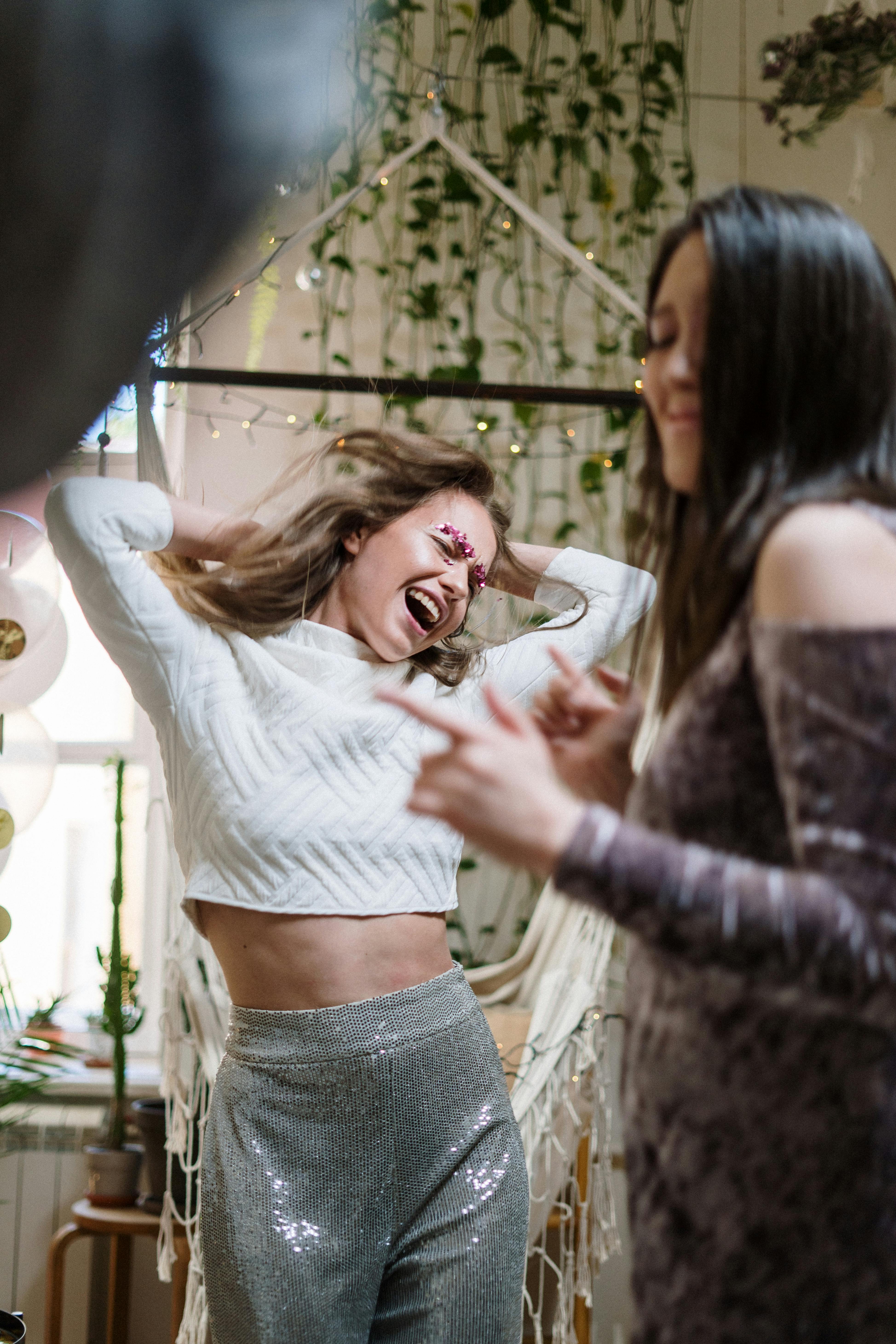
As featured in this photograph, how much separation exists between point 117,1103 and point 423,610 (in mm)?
1222

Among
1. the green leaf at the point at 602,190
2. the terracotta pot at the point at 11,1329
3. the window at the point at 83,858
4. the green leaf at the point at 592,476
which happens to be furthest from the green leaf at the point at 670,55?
the terracotta pot at the point at 11,1329

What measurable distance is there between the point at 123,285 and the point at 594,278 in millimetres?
1562

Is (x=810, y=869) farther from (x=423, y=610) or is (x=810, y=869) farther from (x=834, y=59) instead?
(x=834, y=59)

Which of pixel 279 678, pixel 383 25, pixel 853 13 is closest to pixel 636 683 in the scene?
pixel 279 678

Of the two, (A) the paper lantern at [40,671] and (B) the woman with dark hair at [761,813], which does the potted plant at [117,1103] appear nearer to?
(A) the paper lantern at [40,671]

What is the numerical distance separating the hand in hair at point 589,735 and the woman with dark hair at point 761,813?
0.29ft

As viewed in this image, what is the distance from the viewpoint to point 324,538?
127 centimetres

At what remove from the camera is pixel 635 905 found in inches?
18.5

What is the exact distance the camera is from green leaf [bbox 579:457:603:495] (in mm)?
2500

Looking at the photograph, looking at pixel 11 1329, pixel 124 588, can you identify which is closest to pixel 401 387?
pixel 124 588

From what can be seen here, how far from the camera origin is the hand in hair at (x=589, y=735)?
0.69 meters

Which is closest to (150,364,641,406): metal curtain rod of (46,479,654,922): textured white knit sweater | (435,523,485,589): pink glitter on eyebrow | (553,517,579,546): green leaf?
(435,523,485,589): pink glitter on eyebrow

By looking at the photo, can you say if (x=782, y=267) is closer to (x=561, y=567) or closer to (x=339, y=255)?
(x=561, y=567)

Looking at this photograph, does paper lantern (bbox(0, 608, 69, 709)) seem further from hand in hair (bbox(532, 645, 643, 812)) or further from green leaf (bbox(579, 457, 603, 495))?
hand in hair (bbox(532, 645, 643, 812))
